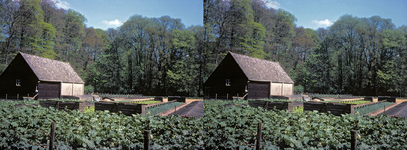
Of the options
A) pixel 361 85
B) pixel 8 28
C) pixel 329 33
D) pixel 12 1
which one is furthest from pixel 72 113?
pixel 361 85

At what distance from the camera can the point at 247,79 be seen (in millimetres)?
6586

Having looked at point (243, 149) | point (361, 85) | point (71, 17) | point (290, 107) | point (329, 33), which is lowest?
point (243, 149)

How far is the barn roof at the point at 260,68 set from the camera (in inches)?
199

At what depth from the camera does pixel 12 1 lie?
500 centimetres

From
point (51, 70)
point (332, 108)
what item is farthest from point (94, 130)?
point (332, 108)

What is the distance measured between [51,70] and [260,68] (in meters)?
5.05

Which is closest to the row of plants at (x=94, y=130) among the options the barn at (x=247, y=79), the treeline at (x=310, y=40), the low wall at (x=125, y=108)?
the low wall at (x=125, y=108)

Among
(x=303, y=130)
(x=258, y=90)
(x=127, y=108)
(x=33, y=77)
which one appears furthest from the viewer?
(x=258, y=90)

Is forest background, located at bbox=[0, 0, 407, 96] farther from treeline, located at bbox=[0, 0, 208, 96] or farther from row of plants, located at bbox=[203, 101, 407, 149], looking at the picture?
row of plants, located at bbox=[203, 101, 407, 149]

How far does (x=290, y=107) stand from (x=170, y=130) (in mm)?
2223

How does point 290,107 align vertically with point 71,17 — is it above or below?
below

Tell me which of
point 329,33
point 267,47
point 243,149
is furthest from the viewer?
point 329,33

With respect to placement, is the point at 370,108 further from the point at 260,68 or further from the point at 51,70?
the point at 51,70

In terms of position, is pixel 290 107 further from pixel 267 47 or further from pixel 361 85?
pixel 361 85
